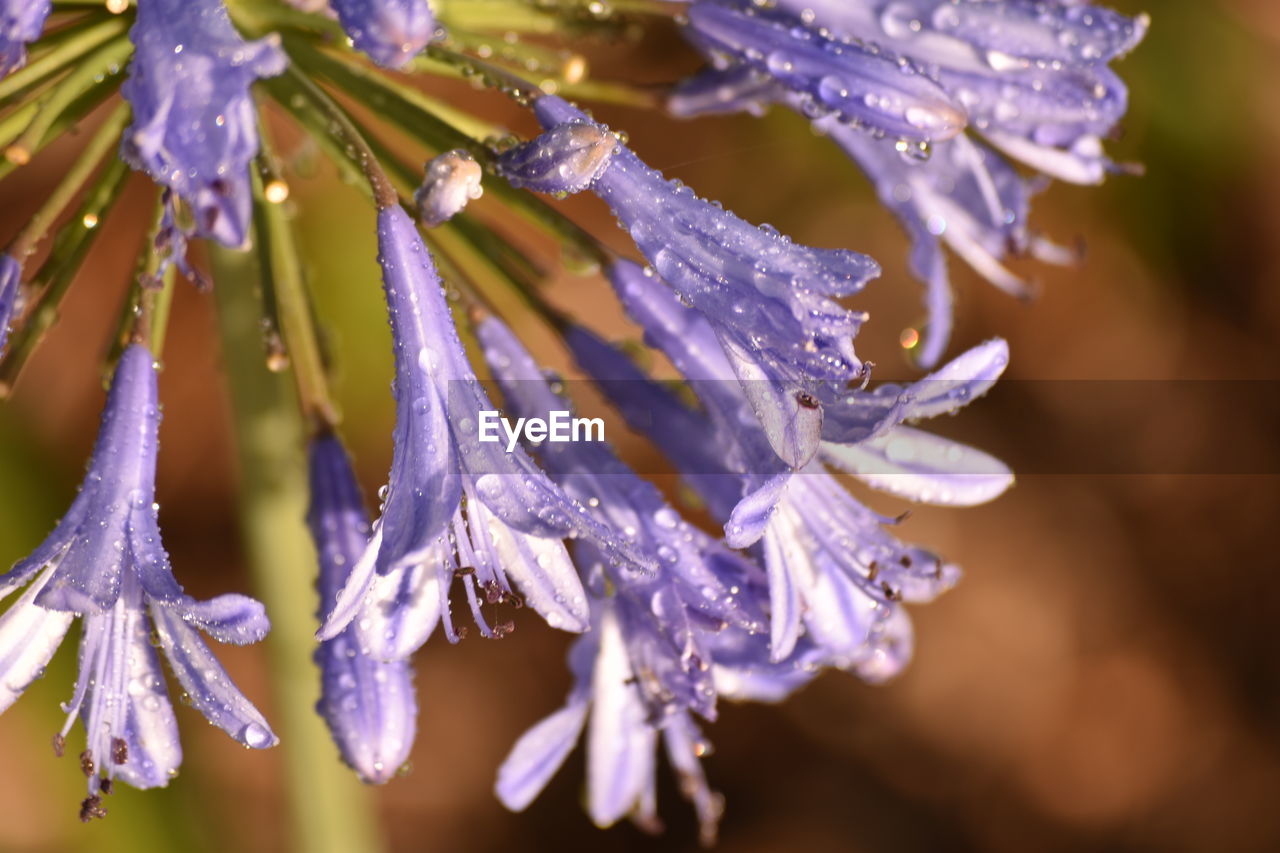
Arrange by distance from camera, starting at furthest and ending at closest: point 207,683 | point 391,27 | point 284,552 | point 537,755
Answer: point 284,552 → point 537,755 → point 207,683 → point 391,27

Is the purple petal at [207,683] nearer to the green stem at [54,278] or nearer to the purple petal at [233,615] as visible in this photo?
the purple petal at [233,615]

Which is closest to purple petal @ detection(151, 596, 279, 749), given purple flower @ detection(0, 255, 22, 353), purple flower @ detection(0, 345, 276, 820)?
purple flower @ detection(0, 345, 276, 820)

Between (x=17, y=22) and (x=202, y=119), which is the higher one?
(x=17, y=22)

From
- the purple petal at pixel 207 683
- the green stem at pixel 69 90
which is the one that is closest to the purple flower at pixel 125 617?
the purple petal at pixel 207 683

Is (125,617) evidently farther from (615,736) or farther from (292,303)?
(615,736)

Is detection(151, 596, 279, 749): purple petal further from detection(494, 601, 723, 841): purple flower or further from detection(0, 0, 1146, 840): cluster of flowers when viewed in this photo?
detection(494, 601, 723, 841): purple flower

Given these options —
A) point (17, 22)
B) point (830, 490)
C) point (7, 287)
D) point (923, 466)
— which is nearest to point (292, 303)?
point (7, 287)

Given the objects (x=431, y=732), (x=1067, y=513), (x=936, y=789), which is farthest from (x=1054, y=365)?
(x=431, y=732)
